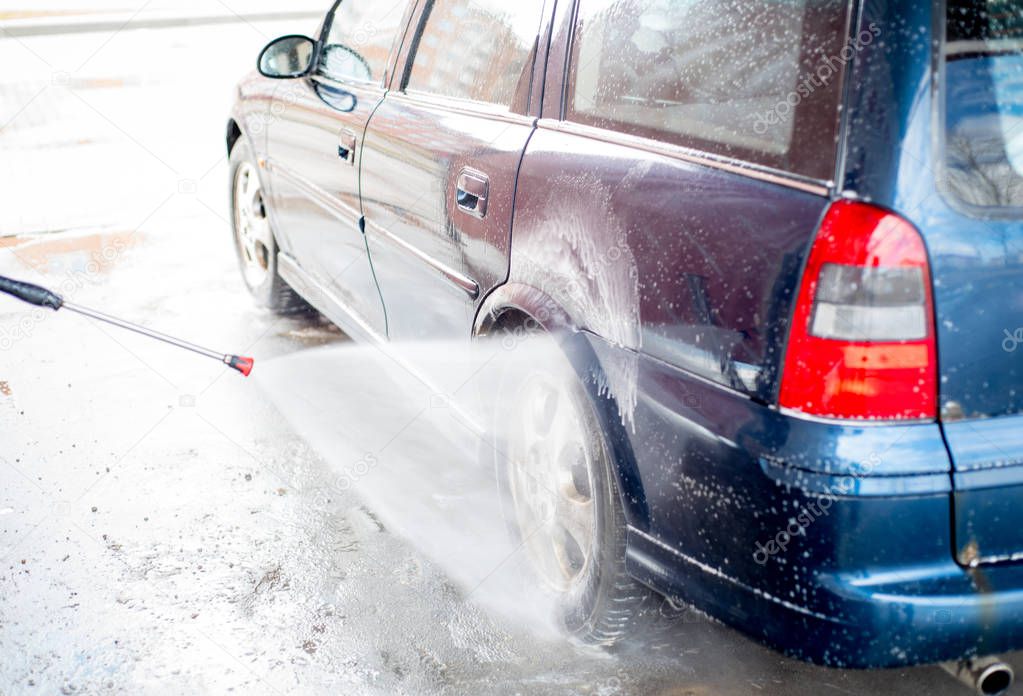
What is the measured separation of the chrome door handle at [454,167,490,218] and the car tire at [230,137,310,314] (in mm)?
2141

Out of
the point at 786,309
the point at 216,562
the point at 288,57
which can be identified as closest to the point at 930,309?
the point at 786,309

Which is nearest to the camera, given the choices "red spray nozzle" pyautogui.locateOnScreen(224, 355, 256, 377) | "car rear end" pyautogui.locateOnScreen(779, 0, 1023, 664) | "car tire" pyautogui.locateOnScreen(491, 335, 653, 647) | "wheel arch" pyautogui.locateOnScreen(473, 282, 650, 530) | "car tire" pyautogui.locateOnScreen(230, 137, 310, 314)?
"car rear end" pyautogui.locateOnScreen(779, 0, 1023, 664)

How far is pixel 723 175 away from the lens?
2.15 metres

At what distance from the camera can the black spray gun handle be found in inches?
135

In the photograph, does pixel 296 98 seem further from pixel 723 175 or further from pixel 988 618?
pixel 988 618

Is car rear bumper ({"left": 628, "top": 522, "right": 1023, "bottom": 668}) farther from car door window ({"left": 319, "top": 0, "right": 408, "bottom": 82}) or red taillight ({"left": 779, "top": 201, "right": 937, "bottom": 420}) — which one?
car door window ({"left": 319, "top": 0, "right": 408, "bottom": 82})

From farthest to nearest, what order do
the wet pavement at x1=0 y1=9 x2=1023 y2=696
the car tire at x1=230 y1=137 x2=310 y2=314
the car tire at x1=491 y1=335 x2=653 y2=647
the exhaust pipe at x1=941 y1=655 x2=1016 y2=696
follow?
1. the car tire at x1=230 y1=137 x2=310 y2=314
2. the wet pavement at x1=0 y1=9 x2=1023 y2=696
3. the car tire at x1=491 y1=335 x2=653 y2=647
4. the exhaust pipe at x1=941 y1=655 x2=1016 y2=696

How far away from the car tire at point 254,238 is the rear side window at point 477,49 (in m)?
1.65

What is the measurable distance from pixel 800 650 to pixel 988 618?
1.13 ft

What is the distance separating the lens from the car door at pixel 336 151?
3852mm

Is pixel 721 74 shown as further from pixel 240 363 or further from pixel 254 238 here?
pixel 254 238

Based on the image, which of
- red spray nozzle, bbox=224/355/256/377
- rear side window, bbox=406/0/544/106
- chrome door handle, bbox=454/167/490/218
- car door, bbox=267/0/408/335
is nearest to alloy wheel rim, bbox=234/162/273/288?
car door, bbox=267/0/408/335

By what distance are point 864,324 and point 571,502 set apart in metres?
1.04

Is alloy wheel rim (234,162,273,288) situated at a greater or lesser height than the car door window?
lesser
